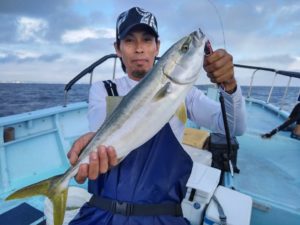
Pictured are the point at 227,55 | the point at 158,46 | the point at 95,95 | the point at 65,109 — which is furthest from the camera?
the point at 65,109

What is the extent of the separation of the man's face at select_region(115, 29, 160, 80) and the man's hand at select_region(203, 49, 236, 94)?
88cm

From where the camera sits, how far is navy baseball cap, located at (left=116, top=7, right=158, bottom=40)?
2711 millimetres

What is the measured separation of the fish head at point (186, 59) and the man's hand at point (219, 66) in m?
0.11

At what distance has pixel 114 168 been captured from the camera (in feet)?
8.00

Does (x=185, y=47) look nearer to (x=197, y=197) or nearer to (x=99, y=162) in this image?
(x=99, y=162)

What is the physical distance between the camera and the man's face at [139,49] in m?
2.78

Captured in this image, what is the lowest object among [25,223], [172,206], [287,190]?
[25,223]

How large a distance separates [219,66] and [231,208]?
5.44ft

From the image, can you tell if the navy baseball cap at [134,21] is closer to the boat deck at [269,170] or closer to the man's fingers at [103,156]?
the man's fingers at [103,156]

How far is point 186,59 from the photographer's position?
2.00 meters

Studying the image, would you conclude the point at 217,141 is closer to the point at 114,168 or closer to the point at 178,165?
the point at 178,165

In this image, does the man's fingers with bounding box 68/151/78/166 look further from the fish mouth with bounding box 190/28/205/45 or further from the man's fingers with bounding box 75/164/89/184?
the fish mouth with bounding box 190/28/205/45

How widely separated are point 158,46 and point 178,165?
143 cm

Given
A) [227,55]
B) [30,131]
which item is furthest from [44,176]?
[227,55]
